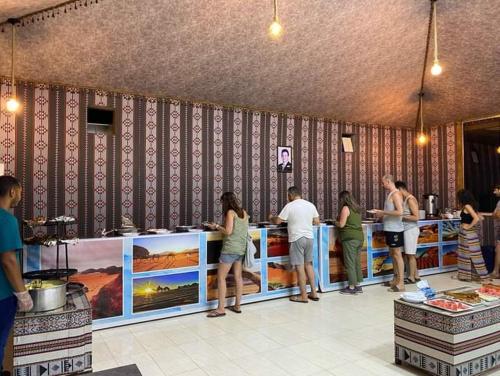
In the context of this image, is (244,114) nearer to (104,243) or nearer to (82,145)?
(82,145)

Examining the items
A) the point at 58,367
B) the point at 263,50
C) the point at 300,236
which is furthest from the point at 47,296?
the point at 263,50

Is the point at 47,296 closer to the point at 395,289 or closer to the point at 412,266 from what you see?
the point at 395,289

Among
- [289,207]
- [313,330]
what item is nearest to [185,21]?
[289,207]

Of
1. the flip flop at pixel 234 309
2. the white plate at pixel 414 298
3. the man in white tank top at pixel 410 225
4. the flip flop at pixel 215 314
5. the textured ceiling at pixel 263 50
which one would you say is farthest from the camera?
the man in white tank top at pixel 410 225

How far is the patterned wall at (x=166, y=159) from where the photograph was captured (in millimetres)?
4969

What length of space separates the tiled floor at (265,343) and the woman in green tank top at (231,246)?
0.21 metres

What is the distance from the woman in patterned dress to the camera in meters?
6.24

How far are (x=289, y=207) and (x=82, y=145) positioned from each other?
9.72 feet

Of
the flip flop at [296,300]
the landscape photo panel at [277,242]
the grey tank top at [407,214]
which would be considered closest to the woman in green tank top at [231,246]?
the landscape photo panel at [277,242]

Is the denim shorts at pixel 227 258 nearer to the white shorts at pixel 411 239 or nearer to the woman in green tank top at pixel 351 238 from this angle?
the woman in green tank top at pixel 351 238

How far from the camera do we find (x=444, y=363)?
288 centimetres

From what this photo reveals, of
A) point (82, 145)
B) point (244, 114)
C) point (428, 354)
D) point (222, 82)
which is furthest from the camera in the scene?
point (244, 114)

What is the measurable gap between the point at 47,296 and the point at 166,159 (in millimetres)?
3426

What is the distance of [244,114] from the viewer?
256 inches
